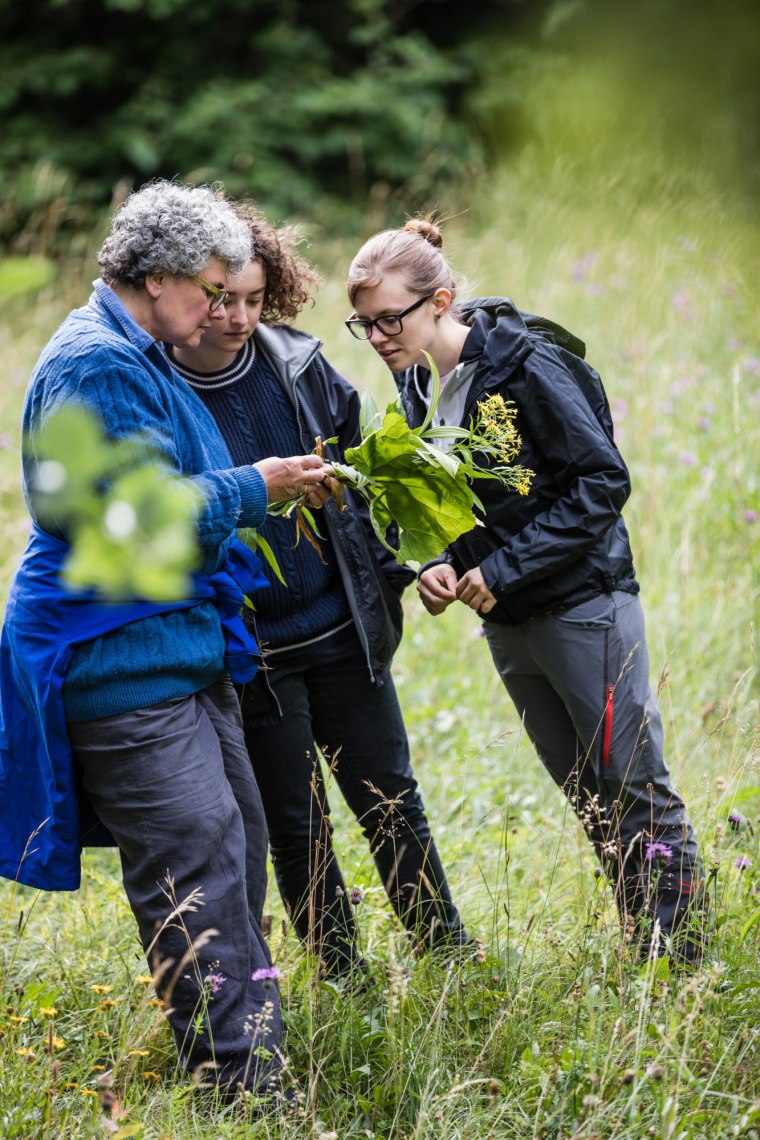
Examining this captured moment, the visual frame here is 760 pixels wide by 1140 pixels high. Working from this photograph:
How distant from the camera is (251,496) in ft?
7.14

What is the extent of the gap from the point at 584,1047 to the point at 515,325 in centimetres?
156

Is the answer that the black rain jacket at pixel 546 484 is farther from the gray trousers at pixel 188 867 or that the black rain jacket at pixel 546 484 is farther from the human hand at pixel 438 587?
the gray trousers at pixel 188 867

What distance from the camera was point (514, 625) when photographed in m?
2.60

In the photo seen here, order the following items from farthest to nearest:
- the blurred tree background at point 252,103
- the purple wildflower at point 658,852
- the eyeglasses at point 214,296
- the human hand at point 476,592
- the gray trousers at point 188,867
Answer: the blurred tree background at point 252,103, the human hand at point 476,592, the purple wildflower at point 658,852, the eyeglasses at point 214,296, the gray trousers at point 188,867

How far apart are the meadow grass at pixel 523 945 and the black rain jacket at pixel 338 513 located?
39 centimetres

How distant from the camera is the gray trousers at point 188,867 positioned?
2.09 meters

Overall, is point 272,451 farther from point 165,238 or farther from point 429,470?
point 165,238

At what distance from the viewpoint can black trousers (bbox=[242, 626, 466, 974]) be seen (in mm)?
2641

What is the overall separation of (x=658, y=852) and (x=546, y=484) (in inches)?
35.6

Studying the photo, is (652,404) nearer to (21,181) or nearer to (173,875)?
(173,875)

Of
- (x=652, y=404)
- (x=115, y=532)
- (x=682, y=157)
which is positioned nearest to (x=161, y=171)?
(x=652, y=404)

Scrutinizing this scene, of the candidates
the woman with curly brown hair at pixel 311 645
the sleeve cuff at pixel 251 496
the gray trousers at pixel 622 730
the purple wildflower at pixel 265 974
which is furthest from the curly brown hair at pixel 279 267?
the purple wildflower at pixel 265 974

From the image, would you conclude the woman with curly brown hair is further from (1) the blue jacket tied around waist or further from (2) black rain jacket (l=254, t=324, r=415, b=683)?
(1) the blue jacket tied around waist

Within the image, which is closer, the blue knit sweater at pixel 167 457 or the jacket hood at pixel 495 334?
the blue knit sweater at pixel 167 457
